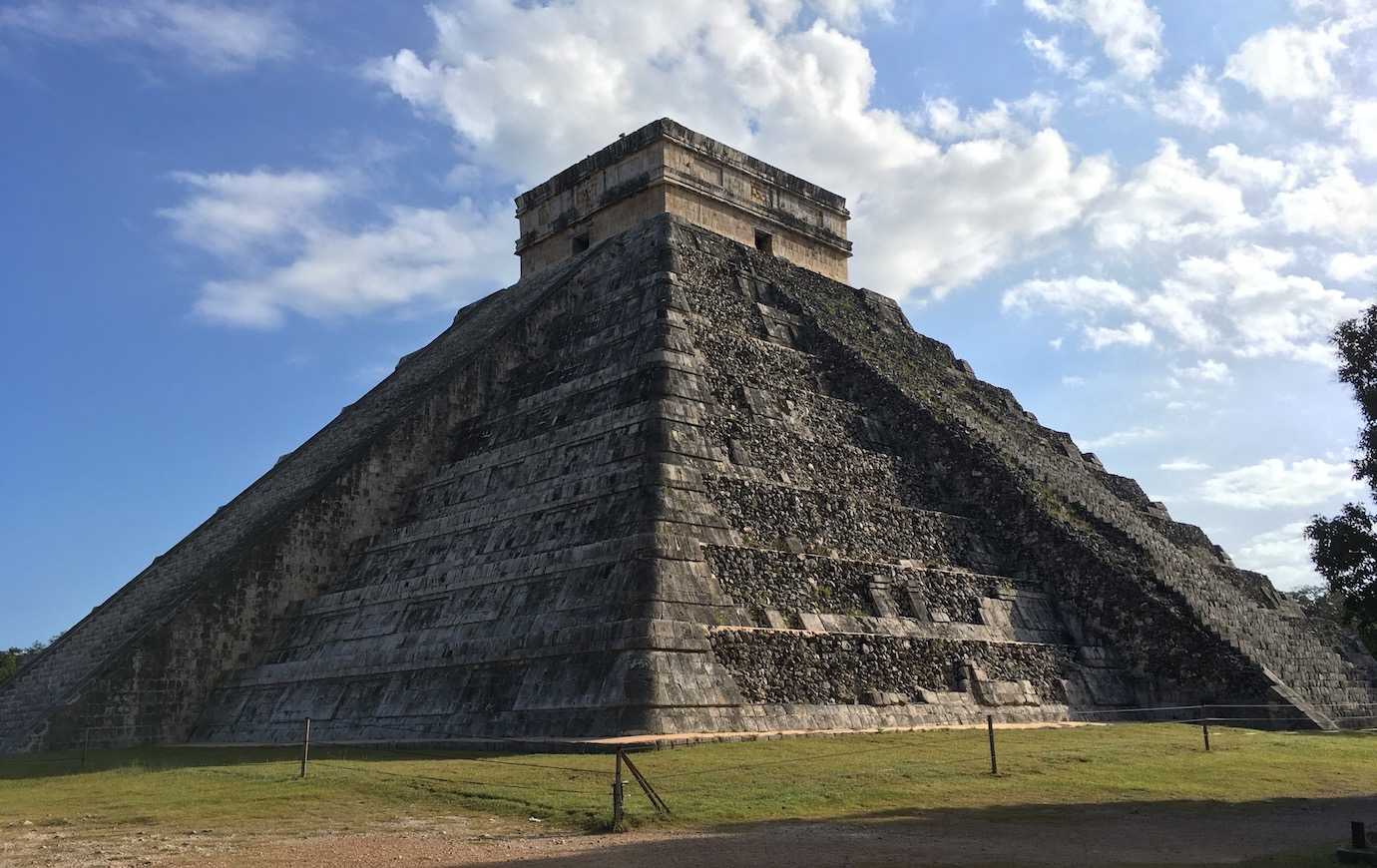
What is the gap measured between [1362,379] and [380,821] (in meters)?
10.9

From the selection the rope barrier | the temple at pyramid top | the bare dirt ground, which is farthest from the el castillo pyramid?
the bare dirt ground

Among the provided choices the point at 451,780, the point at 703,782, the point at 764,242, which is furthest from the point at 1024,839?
the point at 764,242

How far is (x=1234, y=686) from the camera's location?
16.2 meters

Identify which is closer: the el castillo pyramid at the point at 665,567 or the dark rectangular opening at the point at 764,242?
the el castillo pyramid at the point at 665,567

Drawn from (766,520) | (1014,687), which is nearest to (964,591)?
(1014,687)

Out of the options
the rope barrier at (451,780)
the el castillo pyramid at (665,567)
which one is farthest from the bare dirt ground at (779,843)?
the el castillo pyramid at (665,567)

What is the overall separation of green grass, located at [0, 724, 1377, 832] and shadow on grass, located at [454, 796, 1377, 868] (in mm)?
308

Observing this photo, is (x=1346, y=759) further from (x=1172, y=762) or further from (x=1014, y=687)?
(x=1014, y=687)

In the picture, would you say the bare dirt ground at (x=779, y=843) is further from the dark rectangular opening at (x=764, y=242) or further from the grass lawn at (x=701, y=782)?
the dark rectangular opening at (x=764, y=242)

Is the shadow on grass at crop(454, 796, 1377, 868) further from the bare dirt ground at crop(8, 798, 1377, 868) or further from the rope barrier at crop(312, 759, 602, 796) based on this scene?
the rope barrier at crop(312, 759, 602, 796)

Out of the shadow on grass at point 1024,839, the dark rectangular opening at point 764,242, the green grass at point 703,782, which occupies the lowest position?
the shadow on grass at point 1024,839

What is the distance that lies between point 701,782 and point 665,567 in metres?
3.89

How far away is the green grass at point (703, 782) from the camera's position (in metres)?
9.20

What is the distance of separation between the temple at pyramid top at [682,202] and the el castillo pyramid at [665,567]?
0.14 meters
